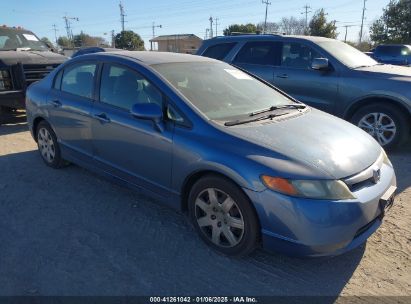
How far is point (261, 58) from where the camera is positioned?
6.99 metres

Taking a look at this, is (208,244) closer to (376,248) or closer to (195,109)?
(195,109)

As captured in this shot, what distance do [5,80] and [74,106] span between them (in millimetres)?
4344

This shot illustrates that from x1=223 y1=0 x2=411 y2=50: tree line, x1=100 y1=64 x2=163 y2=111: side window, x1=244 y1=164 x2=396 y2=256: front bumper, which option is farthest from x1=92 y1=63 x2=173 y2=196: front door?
x1=223 y1=0 x2=411 y2=50: tree line

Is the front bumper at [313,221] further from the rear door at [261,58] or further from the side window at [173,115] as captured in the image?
the rear door at [261,58]

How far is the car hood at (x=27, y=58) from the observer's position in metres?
7.79

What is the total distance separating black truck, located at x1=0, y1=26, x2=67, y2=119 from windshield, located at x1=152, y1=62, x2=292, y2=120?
5166 mm

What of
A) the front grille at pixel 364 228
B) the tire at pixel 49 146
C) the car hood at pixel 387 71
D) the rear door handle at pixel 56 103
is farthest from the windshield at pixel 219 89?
the car hood at pixel 387 71

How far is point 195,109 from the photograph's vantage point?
327cm

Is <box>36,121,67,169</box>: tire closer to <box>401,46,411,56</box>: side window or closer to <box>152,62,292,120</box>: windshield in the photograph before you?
<box>152,62,292,120</box>: windshield

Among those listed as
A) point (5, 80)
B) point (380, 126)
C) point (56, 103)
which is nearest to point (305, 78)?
point (380, 126)

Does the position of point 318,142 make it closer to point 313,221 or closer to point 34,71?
point 313,221

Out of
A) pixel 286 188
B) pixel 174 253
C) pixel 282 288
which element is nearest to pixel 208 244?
pixel 174 253

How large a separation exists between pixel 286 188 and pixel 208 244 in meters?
0.96

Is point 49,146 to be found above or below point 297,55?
below
